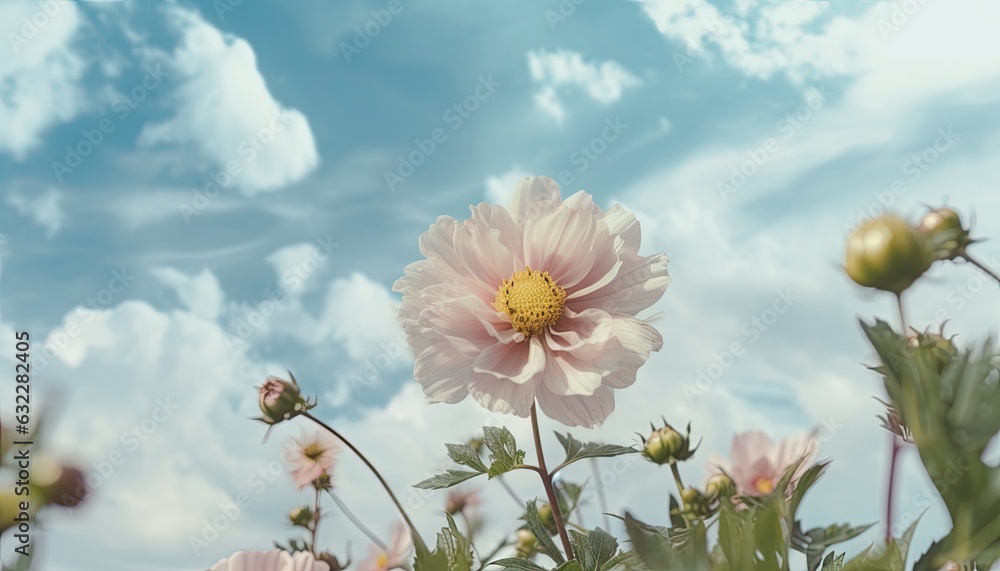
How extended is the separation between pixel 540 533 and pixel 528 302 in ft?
0.66

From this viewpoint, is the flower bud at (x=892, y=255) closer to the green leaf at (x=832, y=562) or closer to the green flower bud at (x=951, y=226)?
the green leaf at (x=832, y=562)

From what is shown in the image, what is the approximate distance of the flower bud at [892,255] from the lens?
43 centimetres

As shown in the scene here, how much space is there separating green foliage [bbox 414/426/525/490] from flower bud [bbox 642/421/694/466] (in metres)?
0.31

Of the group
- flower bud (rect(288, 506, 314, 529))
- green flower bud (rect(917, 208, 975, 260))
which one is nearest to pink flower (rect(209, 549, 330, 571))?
green flower bud (rect(917, 208, 975, 260))

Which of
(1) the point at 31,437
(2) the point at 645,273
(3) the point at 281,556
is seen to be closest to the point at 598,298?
(2) the point at 645,273

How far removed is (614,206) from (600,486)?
0.54 m

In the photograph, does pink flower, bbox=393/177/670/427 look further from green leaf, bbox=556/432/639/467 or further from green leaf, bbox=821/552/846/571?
green leaf, bbox=821/552/846/571

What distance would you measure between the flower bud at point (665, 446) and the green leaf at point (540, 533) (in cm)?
35

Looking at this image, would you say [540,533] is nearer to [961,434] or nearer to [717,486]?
[961,434]

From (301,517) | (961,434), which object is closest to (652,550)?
(961,434)

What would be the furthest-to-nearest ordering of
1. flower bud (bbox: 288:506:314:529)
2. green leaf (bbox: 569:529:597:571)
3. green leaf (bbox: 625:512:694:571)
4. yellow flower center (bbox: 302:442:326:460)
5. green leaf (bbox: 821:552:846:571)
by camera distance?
1. yellow flower center (bbox: 302:442:326:460)
2. flower bud (bbox: 288:506:314:529)
3. green leaf (bbox: 569:529:597:571)
4. green leaf (bbox: 821:552:846:571)
5. green leaf (bbox: 625:512:694:571)

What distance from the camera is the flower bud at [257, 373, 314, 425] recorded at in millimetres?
878

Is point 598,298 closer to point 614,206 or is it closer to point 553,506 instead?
point 614,206

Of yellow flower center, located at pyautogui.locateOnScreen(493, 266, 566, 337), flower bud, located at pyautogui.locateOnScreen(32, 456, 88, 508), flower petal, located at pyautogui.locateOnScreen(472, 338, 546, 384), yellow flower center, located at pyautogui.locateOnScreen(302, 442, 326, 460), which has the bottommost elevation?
flower bud, located at pyautogui.locateOnScreen(32, 456, 88, 508)
